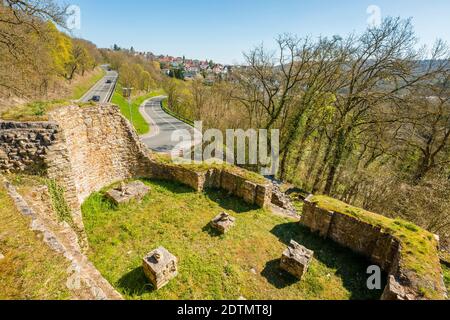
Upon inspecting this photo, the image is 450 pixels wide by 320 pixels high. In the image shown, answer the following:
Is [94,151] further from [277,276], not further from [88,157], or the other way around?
[277,276]

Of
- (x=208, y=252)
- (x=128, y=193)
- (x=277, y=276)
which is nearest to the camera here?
(x=277, y=276)

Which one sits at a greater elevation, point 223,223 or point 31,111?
point 31,111

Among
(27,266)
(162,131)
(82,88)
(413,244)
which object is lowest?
(413,244)

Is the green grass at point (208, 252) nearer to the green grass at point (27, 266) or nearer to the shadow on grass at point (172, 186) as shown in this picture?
the shadow on grass at point (172, 186)

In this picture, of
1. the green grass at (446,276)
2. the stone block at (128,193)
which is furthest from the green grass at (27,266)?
the green grass at (446,276)

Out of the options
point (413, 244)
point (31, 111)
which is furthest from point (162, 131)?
point (413, 244)

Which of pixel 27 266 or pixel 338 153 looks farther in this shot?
pixel 338 153

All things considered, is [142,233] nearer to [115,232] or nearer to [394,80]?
[115,232]

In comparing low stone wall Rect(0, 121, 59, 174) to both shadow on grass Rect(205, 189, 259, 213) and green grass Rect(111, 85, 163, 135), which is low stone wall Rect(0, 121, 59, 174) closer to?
shadow on grass Rect(205, 189, 259, 213)
